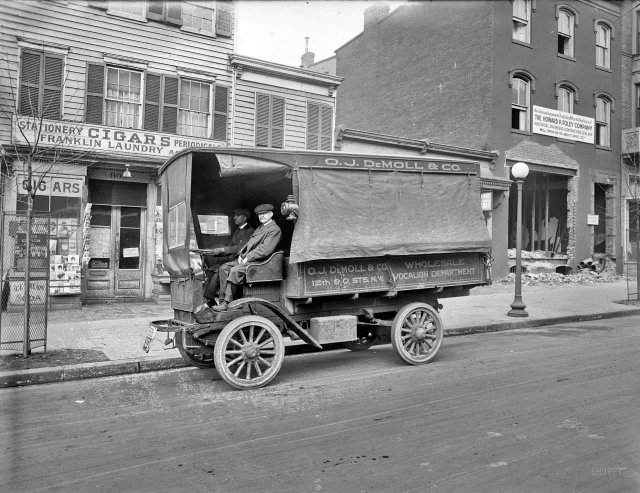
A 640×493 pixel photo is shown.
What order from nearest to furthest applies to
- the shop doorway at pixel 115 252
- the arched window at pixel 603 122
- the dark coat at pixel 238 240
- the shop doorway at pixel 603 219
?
the dark coat at pixel 238 240 < the shop doorway at pixel 115 252 < the arched window at pixel 603 122 < the shop doorway at pixel 603 219

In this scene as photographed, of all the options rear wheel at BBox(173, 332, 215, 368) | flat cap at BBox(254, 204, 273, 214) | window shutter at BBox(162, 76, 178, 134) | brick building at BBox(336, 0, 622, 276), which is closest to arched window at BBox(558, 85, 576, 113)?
brick building at BBox(336, 0, 622, 276)

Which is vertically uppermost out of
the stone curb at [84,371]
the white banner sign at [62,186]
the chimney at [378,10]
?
the white banner sign at [62,186]

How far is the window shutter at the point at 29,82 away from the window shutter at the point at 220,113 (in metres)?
4.44

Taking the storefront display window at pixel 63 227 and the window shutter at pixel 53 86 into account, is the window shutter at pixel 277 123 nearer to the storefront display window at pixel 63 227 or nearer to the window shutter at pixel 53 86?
the storefront display window at pixel 63 227

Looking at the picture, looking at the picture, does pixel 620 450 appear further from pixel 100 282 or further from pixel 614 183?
pixel 614 183

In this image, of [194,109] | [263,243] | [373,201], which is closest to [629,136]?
[194,109]

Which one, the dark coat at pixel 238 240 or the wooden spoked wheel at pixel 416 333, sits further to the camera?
the dark coat at pixel 238 240

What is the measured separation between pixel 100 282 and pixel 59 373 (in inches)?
293

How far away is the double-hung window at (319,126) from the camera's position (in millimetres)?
16672

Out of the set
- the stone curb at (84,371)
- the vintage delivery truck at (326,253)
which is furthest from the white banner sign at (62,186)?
the stone curb at (84,371)

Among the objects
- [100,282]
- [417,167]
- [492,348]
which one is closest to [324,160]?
[417,167]

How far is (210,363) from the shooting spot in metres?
7.39

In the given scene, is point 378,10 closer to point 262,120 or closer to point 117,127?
point 117,127

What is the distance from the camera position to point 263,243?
21.8ft
